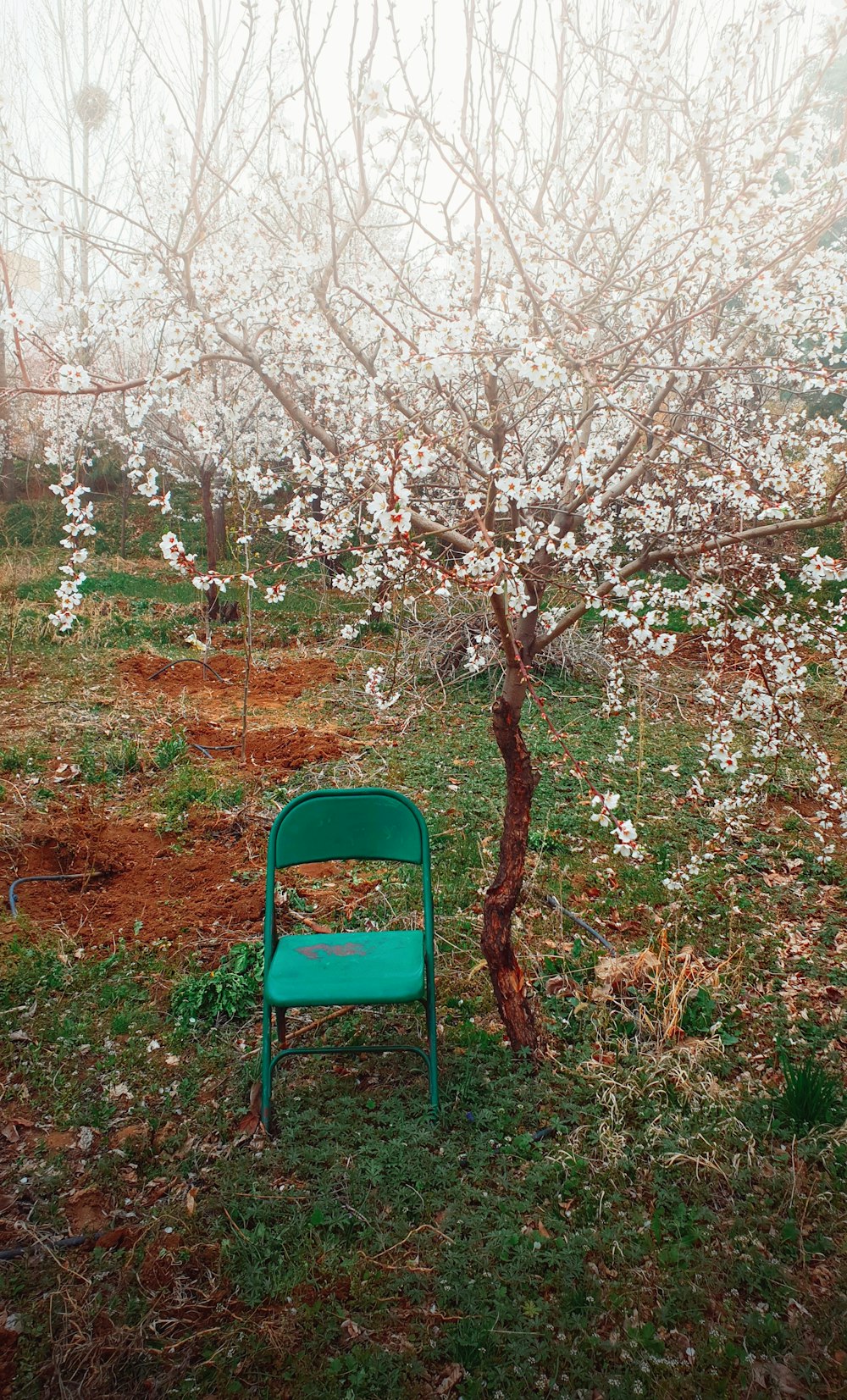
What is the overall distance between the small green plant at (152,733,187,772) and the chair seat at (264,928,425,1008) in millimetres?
2727

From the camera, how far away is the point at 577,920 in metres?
3.47

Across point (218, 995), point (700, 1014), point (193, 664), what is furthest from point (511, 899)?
point (193, 664)

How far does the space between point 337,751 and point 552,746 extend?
60.4 inches

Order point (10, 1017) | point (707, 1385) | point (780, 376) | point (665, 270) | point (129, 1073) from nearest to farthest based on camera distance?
1. point (707, 1385)
2. point (129, 1073)
3. point (10, 1017)
4. point (665, 270)
5. point (780, 376)

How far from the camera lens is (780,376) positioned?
14.4 feet

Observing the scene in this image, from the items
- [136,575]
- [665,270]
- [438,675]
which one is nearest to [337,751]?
[438,675]

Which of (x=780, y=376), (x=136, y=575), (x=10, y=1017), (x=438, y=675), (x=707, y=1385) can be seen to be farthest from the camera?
(x=136, y=575)

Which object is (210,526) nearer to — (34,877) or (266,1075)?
(34,877)

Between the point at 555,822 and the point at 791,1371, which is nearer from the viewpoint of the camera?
the point at 791,1371

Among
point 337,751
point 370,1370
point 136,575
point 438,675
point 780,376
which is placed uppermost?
point 780,376

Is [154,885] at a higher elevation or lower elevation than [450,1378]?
higher

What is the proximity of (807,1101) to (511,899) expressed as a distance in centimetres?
106

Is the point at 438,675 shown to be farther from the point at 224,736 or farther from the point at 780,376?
the point at 780,376

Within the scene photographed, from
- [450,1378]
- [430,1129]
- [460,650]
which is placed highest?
[460,650]
